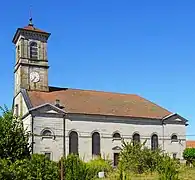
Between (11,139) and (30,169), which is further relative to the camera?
(11,139)

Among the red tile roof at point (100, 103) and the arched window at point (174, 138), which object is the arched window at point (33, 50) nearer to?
the red tile roof at point (100, 103)

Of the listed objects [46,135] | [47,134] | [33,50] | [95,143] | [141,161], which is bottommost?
[141,161]

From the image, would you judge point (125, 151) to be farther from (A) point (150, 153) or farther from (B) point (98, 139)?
(B) point (98, 139)

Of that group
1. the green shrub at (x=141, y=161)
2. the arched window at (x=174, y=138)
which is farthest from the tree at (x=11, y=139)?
the arched window at (x=174, y=138)

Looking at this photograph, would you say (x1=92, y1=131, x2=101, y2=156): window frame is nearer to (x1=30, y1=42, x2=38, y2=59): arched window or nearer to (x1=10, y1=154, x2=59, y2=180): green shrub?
(x1=30, y1=42, x2=38, y2=59): arched window

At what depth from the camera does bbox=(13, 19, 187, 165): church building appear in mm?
44781

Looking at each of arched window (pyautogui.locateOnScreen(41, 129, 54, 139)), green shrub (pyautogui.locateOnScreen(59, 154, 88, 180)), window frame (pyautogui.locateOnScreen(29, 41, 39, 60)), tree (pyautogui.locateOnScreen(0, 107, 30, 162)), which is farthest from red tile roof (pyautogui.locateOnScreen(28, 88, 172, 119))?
green shrub (pyautogui.locateOnScreen(59, 154, 88, 180))

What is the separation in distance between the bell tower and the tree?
36.7 feet

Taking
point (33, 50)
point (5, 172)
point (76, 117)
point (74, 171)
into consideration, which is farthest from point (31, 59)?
point (5, 172)

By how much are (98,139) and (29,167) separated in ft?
84.0

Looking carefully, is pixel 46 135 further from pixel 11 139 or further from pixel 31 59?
pixel 31 59

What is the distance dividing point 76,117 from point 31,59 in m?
9.42

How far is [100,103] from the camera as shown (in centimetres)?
5025

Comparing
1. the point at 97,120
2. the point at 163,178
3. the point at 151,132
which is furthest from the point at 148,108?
the point at 163,178
